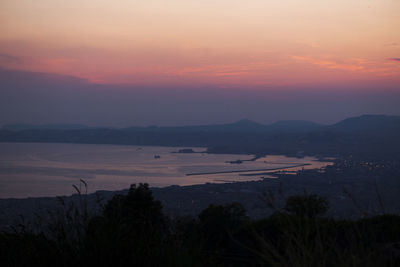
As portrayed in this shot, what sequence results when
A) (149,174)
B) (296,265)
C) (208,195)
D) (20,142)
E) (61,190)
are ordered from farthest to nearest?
(20,142), (149,174), (61,190), (208,195), (296,265)

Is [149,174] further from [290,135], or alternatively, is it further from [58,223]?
[290,135]

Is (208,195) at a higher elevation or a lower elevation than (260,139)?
lower

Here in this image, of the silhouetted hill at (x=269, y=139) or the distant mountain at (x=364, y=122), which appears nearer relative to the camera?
the silhouetted hill at (x=269, y=139)

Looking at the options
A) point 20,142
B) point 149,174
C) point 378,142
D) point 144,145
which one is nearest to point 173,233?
point 149,174

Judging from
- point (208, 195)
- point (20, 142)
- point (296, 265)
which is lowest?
point (208, 195)

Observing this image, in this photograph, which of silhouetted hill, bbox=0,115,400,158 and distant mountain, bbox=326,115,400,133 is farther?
distant mountain, bbox=326,115,400,133

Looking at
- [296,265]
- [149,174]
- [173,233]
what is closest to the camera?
[296,265]

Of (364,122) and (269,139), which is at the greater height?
(364,122)

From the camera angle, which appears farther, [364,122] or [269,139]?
[364,122]

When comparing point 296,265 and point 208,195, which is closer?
point 296,265
